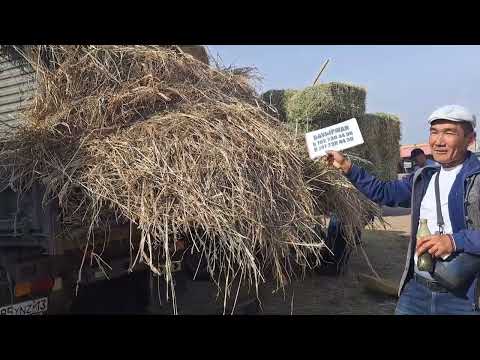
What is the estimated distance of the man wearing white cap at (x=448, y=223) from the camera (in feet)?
6.66

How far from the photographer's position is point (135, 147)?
2.83 metres

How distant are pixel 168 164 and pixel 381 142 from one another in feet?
24.0

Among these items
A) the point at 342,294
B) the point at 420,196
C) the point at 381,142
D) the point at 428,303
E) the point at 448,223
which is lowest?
the point at 342,294

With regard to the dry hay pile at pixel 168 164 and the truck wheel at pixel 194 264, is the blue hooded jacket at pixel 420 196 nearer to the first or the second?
the dry hay pile at pixel 168 164

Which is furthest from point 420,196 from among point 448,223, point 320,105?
point 320,105

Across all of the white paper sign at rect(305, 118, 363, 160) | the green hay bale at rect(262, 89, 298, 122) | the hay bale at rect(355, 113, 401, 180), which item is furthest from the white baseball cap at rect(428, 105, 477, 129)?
the hay bale at rect(355, 113, 401, 180)

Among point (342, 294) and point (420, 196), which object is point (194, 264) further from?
point (342, 294)

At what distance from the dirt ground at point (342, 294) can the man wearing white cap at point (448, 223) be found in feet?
5.57

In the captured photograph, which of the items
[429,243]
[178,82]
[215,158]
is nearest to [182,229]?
[215,158]

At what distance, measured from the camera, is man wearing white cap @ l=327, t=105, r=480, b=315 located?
203 centimetres

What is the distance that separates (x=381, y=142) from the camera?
9.13 m

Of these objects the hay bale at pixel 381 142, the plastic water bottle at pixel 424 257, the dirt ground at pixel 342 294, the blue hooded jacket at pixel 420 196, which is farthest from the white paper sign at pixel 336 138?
the hay bale at pixel 381 142
